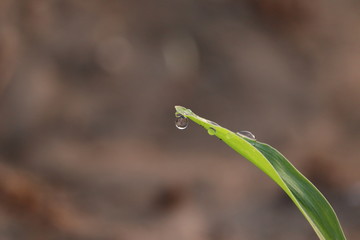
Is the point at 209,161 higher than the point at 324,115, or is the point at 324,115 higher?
the point at 324,115

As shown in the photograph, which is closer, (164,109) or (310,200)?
(310,200)

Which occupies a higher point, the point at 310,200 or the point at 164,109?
the point at 164,109

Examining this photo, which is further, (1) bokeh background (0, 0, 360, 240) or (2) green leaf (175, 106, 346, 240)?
(1) bokeh background (0, 0, 360, 240)

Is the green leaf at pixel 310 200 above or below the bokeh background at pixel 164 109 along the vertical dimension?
below

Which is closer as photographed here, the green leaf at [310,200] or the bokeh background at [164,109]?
the green leaf at [310,200]

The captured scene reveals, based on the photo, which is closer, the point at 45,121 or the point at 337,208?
the point at 45,121

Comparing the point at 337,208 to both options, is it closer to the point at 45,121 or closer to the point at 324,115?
the point at 324,115

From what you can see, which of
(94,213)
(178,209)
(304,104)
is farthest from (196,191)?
(304,104)

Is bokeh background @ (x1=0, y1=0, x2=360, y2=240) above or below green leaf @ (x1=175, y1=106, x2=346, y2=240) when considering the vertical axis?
above
